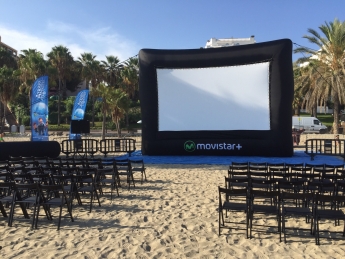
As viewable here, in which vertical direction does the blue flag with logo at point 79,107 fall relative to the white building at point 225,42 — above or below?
below

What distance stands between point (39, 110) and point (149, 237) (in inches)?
384

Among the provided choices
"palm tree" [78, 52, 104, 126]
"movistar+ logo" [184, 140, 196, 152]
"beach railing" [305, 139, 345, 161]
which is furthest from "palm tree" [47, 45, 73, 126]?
"beach railing" [305, 139, 345, 161]

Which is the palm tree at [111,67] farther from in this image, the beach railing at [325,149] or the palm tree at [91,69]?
the beach railing at [325,149]

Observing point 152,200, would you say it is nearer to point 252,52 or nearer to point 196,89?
point 196,89

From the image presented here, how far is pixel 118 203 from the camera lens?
5.79m

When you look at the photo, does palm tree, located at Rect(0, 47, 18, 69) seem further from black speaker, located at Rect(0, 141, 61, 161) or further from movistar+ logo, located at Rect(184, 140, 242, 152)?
movistar+ logo, located at Rect(184, 140, 242, 152)

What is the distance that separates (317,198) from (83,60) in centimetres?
3588

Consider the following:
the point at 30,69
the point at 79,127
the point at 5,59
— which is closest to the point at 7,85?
the point at 30,69

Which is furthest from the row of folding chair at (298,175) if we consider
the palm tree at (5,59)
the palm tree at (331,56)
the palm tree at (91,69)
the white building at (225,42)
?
the white building at (225,42)

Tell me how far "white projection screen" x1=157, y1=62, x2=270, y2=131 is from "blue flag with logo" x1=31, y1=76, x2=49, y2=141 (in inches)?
173

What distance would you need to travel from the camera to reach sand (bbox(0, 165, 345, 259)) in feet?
11.7

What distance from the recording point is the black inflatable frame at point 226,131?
458 inches

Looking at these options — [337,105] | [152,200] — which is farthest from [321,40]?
[152,200]

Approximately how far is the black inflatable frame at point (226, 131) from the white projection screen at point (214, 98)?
0.61 feet
